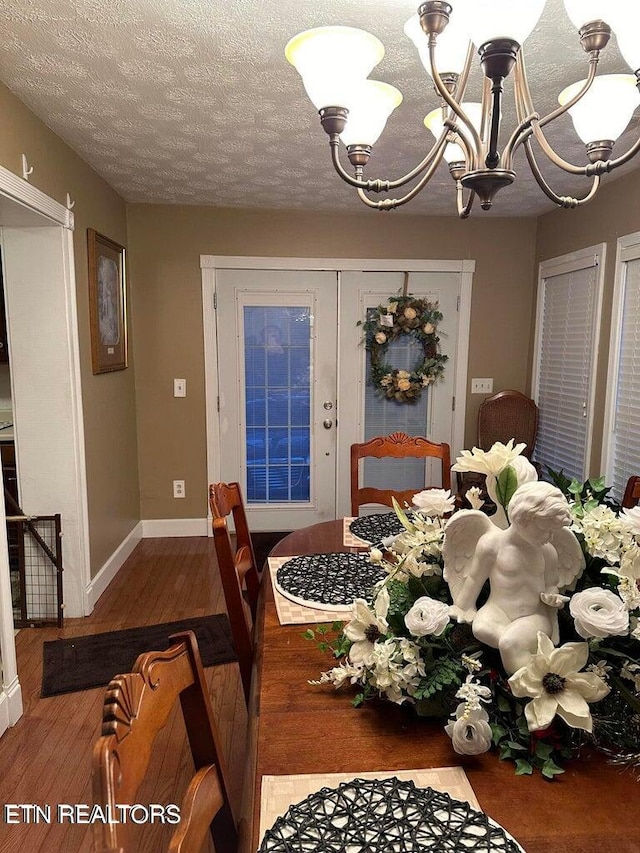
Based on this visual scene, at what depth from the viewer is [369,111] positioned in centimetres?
144

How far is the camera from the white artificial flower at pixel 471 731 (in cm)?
90

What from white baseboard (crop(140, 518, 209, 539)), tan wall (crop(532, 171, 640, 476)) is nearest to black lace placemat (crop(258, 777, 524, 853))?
tan wall (crop(532, 171, 640, 476))

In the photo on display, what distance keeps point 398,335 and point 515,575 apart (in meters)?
3.28

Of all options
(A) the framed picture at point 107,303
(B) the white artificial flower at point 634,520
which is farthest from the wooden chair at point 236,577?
(A) the framed picture at point 107,303

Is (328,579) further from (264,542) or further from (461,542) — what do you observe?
(264,542)

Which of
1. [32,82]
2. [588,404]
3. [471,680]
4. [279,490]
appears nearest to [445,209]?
[588,404]

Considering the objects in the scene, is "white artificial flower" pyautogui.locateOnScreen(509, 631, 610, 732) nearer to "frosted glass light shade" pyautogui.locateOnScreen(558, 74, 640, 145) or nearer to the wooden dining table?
the wooden dining table

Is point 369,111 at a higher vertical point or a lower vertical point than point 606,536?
higher

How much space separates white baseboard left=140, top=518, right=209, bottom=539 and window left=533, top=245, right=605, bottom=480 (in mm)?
2430

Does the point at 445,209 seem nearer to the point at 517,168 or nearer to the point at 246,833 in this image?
the point at 517,168

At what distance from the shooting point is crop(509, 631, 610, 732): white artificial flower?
0.89 metres

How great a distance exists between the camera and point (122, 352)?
3650mm

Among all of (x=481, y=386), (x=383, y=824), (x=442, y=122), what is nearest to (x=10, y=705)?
(x=383, y=824)

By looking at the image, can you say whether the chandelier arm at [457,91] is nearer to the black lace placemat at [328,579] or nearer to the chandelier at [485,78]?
the chandelier at [485,78]
